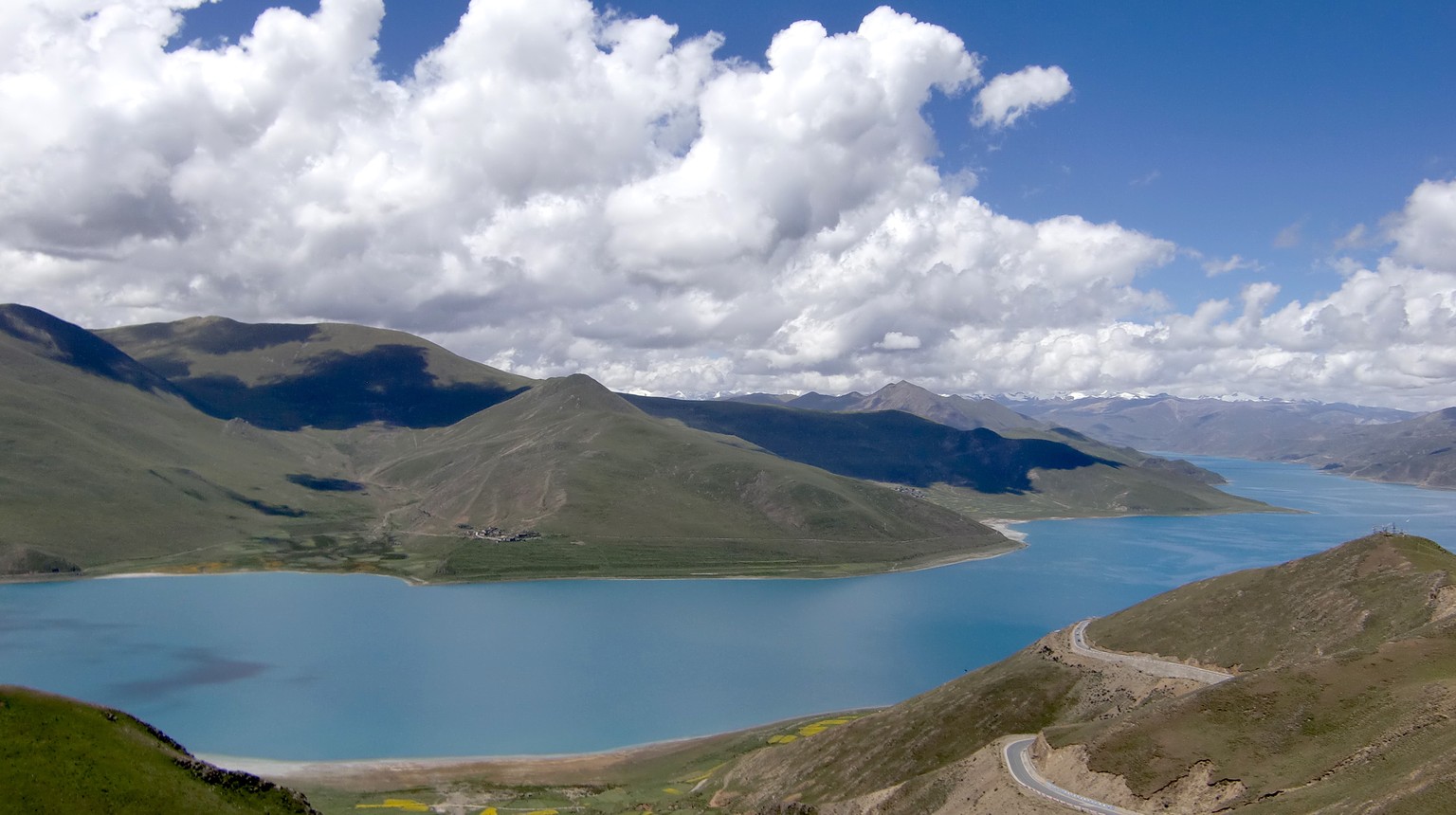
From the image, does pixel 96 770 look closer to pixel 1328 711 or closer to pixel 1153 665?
pixel 1328 711

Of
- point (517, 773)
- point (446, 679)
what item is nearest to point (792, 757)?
point (517, 773)

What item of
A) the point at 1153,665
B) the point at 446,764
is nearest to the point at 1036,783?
the point at 1153,665

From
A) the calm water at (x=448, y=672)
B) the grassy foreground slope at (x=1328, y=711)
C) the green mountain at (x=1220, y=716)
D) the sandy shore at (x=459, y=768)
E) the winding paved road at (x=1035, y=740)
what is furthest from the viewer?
the calm water at (x=448, y=672)

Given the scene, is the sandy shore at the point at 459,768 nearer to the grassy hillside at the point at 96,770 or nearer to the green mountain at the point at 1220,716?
the green mountain at the point at 1220,716

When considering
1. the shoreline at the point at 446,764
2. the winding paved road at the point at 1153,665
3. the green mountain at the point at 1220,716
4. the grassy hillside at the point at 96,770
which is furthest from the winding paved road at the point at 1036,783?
the shoreline at the point at 446,764

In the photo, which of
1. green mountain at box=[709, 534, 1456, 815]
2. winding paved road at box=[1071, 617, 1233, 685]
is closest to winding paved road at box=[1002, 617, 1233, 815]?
winding paved road at box=[1071, 617, 1233, 685]
